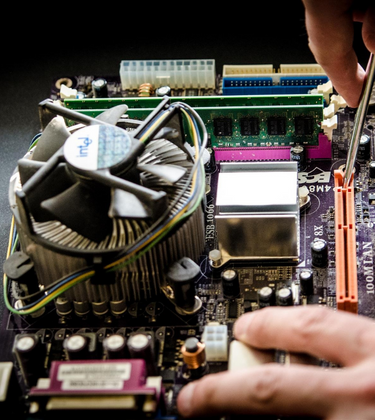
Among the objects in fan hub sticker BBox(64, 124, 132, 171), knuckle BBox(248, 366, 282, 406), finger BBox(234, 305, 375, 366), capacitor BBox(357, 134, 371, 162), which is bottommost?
knuckle BBox(248, 366, 282, 406)

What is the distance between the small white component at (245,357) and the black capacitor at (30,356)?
118 cm

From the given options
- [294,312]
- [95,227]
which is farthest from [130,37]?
[294,312]

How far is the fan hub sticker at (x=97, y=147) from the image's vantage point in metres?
4.76

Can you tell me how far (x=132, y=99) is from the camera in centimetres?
610

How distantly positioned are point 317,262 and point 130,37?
3.55m

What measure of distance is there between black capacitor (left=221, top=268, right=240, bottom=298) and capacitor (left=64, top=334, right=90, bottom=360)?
101cm

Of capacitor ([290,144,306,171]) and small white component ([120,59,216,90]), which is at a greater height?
small white component ([120,59,216,90])

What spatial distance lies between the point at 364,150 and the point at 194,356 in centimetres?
226

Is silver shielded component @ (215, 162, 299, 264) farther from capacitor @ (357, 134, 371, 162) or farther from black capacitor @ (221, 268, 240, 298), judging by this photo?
capacitor @ (357, 134, 371, 162)

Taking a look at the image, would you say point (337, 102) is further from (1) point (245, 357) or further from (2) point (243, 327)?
(1) point (245, 357)

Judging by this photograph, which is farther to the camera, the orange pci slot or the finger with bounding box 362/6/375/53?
the finger with bounding box 362/6/375/53

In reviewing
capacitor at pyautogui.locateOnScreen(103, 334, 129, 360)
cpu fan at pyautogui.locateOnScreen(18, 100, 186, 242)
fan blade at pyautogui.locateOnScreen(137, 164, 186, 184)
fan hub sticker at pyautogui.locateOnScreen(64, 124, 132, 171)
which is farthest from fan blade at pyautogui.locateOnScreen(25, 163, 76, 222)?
capacitor at pyautogui.locateOnScreen(103, 334, 129, 360)

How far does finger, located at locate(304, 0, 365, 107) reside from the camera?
456 cm

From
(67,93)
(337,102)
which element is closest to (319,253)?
(337,102)
